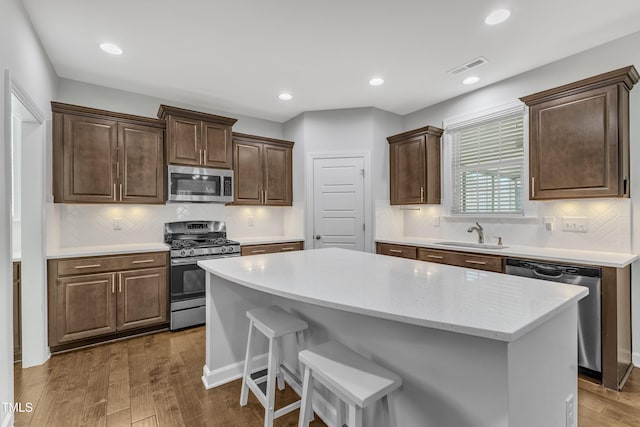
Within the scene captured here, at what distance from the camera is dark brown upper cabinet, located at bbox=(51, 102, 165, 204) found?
2945 mm

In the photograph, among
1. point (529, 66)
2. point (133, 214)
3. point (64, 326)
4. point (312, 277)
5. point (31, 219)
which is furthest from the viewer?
point (133, 214)

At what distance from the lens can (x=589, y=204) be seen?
271cm

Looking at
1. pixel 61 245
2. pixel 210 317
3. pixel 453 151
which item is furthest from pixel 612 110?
pixel 61 245

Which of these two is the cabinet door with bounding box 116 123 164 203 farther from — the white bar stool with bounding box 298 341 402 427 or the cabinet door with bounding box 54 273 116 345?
the white bar stool with bounding box 298 341 402 427

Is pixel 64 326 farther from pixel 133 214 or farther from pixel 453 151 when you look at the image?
pixel 453 151

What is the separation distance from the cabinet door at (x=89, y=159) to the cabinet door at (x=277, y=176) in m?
1.82

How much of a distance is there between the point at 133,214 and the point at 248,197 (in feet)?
4.59

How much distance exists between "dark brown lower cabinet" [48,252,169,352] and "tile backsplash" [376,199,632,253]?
2804 mm

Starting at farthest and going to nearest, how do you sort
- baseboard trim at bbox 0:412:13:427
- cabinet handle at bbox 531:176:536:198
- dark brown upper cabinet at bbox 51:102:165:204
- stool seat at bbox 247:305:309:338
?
dark brown upper cabinet at bbox 51:102:165:204 → cabinet handle at bbox 531:176:536:198 → stool seat at bbox 247:305:309:338 → baseboard trim at bbox 0:412:13:427

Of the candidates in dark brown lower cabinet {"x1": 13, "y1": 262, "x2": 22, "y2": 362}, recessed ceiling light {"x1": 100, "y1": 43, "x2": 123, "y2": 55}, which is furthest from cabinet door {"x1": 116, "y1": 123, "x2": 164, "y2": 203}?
dark brown lower cabinet {"x1": 13, "y1": 262, "x2": 22, "y2": 362}

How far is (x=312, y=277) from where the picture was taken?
65.1 inches

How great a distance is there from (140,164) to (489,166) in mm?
4052

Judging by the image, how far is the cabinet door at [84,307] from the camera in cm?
271

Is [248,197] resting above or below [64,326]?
above
